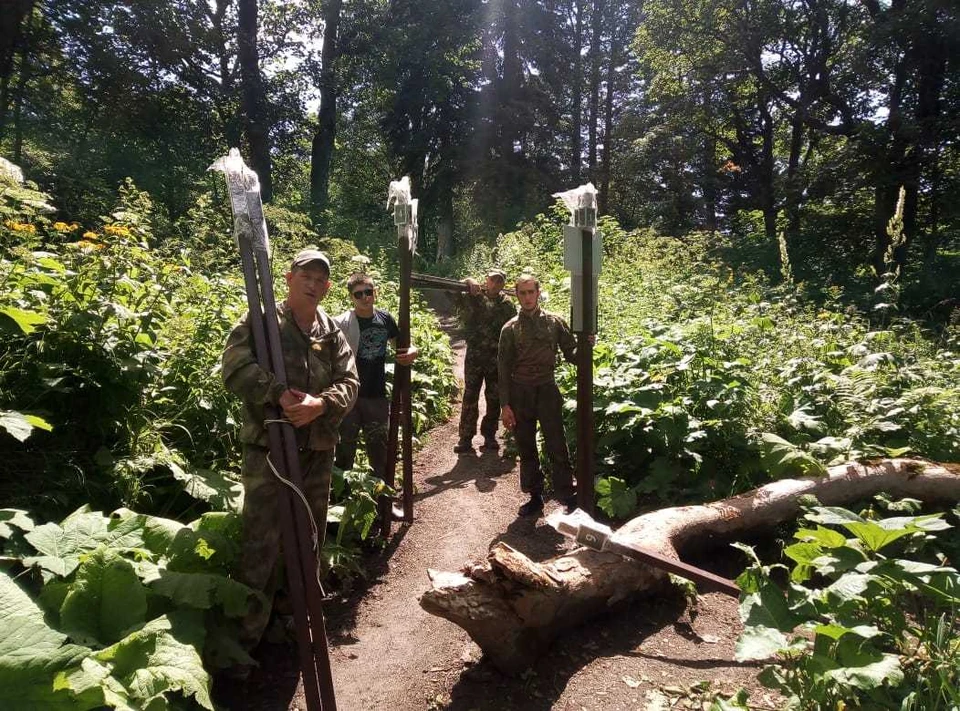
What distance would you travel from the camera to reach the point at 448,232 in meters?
27.8

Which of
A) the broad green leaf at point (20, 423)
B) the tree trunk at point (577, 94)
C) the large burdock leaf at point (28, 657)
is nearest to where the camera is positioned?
the large burdock leaf at point (28, 657)

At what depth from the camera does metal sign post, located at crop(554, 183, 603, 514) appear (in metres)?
4.43

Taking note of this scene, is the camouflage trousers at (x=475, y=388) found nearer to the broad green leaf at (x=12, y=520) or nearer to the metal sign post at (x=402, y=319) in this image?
the metal sign post at (x=402, y=319)

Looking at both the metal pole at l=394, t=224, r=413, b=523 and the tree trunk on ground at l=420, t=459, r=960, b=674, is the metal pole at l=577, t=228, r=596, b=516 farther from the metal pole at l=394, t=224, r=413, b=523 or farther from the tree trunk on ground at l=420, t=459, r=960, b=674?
the metal pole at l=394, t=224, r=413, b=523

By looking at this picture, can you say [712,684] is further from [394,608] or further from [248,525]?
[248,525]

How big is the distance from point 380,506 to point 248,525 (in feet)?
6.01

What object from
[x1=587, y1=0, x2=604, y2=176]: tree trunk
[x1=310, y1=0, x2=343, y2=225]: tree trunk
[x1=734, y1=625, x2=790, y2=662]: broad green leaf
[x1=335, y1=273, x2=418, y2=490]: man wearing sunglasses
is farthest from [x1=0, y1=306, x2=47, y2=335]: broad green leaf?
[x1=587, y1=0, x2=604, y2=176]: tree trunk

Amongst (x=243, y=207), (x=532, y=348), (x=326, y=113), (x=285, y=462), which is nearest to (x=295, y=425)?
(x=285, y=462)

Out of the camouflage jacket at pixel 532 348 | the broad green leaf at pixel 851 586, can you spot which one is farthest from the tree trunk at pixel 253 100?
the broad green leaf at pixel 851 586

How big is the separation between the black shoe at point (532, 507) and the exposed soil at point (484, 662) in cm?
106

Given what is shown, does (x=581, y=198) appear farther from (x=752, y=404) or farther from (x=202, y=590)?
(x=202, y=590)

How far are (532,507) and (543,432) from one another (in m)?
0.74

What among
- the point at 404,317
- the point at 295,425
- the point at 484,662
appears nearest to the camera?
the point at 295,425

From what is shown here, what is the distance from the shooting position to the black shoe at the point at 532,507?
5.56 metres
